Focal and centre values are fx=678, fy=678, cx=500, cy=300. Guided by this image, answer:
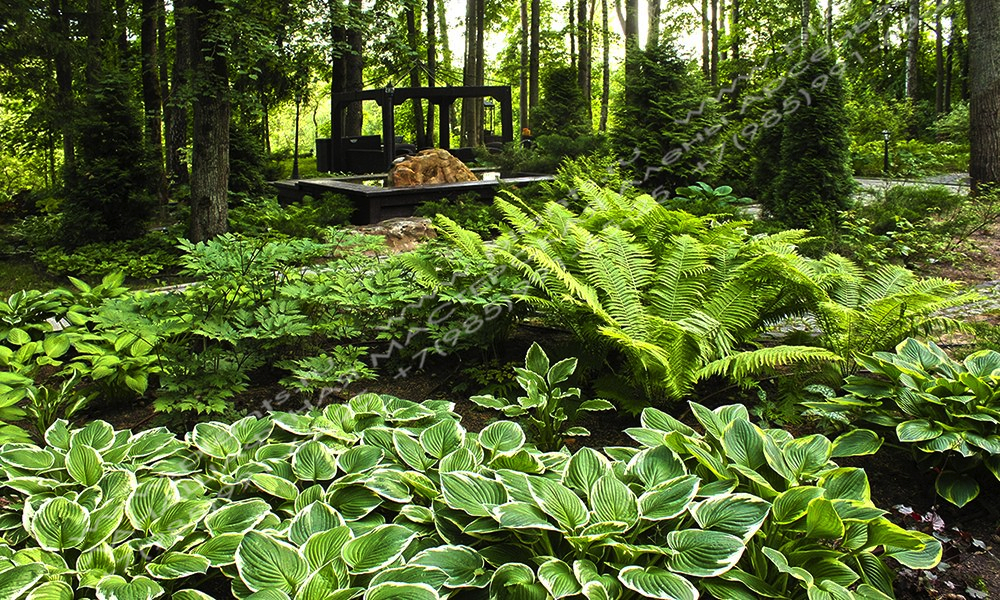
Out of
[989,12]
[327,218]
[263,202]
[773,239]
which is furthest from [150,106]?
[989,12]

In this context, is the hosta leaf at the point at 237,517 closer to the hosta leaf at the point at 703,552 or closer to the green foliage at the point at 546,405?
the green foliage at the point at 546,405

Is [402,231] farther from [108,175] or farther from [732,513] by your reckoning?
[732,513]

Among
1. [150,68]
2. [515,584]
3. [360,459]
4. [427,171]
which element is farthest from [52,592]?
[150,68]

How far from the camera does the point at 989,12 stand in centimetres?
769

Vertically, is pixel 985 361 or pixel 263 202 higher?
pixel 263 202

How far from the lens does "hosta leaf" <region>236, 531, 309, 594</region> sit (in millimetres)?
1570

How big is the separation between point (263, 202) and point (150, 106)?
4.49 meters

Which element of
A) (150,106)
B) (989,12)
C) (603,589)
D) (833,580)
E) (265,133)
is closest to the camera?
(603,589)

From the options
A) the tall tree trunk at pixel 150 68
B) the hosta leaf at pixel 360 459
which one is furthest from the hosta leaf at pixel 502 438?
the tall tree trunk at pixel 150 68

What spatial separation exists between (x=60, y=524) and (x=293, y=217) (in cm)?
632

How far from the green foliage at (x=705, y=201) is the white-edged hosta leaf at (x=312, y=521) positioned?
15.9ft

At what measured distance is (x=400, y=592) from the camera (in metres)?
1.51

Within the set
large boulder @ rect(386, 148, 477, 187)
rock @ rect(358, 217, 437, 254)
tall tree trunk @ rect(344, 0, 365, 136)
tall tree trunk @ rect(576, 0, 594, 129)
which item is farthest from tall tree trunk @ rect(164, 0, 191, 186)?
tall tree trunk @ rect(576, 0, 594, 129)

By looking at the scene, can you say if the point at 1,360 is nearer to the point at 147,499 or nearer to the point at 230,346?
the point at 230,346
